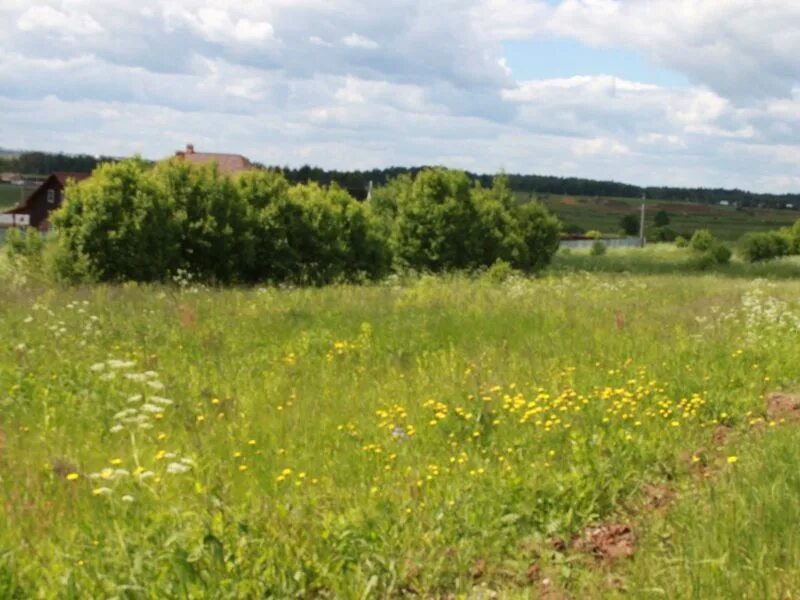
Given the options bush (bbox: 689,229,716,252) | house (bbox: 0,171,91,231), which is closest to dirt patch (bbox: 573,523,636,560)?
bush (bbox: 689,229,716,252)

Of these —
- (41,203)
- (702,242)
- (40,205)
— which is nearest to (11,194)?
(41,203)

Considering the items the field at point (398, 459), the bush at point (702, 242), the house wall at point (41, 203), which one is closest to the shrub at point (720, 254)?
the bush at point (702, 242)

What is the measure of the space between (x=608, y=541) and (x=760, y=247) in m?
70.1

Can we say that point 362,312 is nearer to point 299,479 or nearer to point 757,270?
point 299,479

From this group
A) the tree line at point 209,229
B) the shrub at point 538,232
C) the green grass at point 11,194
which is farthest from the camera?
Result: the green grass at point 11,194

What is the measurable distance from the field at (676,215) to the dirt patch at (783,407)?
10179cm

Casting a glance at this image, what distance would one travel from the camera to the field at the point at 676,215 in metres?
117

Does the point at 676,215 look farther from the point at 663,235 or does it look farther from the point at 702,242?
the point at 702,242

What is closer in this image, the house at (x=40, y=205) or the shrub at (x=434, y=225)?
the shrub at (x=434, y=225)

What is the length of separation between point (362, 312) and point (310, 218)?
18258mm

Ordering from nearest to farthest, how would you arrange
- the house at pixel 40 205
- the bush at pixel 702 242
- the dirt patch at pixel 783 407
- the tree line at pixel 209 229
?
1. the dirt patch at pixel 783 407
2. the tree line at pixel 209 229
3. the bush at pixel 702 242
4. the house at pixel 40 205

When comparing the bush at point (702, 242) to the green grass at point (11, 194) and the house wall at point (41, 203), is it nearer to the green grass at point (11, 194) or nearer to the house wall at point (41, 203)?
the house wall at point (41, 203)

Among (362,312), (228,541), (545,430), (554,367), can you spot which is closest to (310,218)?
(362,312)

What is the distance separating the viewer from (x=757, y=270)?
5084 centimetres
